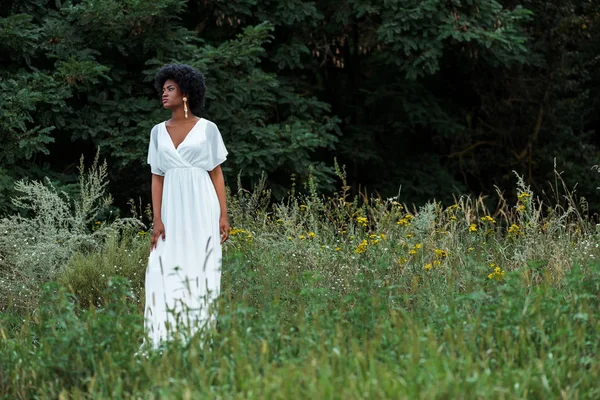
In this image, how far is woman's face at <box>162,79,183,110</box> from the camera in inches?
231

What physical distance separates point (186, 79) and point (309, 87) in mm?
7867

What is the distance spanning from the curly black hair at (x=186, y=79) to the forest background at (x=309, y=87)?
3.00 meters

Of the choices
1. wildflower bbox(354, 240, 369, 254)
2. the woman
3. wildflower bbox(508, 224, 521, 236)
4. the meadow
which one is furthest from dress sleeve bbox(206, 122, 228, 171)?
wildflower bbox(508, 224, 521, 236)

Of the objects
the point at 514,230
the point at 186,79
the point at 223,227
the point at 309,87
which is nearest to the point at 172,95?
the point at 186,79

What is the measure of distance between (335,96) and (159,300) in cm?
948

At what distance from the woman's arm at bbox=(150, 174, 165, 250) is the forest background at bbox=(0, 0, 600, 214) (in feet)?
10.2

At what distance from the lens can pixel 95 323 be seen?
452 cm

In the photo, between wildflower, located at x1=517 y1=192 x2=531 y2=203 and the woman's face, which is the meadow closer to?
wildflower, located at x1=517 y1=192 x2=531 y2=203

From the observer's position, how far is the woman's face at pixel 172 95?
587cm

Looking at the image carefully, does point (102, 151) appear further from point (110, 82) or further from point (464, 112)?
point (464, 112)

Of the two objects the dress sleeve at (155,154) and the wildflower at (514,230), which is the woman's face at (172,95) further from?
the wildflower at (514,230)

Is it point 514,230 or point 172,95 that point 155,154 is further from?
point 514,230

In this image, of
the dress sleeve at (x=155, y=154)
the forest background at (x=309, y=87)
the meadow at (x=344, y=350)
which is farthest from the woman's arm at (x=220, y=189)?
the forest background at (x=309, y=87)

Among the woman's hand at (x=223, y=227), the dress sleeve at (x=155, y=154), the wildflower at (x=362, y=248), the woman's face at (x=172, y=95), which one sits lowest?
the wildflower at (x=362, y=248)
